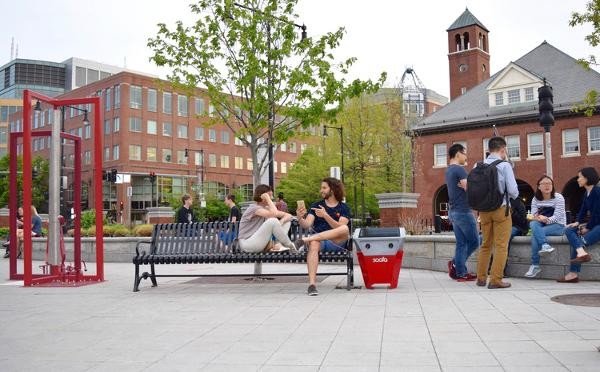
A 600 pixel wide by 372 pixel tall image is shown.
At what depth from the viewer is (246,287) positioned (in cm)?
941

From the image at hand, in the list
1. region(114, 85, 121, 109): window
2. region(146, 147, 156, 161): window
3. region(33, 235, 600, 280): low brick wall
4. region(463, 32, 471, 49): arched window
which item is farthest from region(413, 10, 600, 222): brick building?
region(114, 85, 121, 109): window

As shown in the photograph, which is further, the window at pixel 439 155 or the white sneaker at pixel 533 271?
the window at pixel 439 155

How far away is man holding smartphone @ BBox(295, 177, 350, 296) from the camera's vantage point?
27.6 feet

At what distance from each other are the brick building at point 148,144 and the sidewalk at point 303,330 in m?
54.9

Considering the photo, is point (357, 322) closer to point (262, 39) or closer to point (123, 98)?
point (262, 39)

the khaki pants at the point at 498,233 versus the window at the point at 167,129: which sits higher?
the window at the point at 167,129

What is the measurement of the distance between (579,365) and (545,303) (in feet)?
9.89

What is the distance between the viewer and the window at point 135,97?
68000 mm

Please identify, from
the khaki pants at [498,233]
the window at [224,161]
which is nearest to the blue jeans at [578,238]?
the khaki pants at [498,233]

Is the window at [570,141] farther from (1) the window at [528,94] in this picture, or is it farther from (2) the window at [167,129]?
(2) the window at [167,129]

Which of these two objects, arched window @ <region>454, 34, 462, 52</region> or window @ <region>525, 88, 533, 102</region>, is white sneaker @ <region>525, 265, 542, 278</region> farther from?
arched window @ <region>454, 34, 462, 52</region>

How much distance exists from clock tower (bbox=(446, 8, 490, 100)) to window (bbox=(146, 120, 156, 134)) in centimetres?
3449

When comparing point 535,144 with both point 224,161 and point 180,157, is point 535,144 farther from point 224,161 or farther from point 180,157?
point 224,161

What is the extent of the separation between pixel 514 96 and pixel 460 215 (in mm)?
33650
